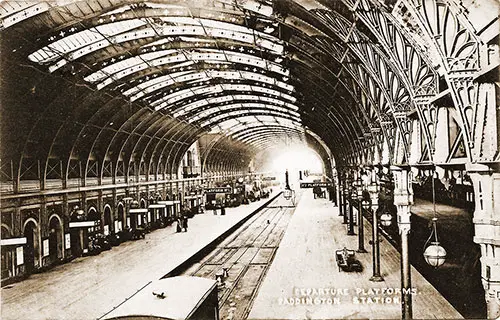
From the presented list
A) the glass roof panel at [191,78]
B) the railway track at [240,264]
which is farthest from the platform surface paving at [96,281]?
the glass roof panel at [191,78]

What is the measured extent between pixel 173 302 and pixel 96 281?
11.3 metres

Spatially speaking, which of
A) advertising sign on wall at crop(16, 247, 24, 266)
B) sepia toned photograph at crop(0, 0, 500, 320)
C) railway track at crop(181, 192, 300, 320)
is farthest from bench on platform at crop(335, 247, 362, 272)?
advertising sign on wall at crop(16, 247, 24, 266)

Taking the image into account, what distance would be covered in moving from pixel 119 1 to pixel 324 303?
11768 millimetres

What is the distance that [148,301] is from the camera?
913 centimetres

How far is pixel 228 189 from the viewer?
112 feet

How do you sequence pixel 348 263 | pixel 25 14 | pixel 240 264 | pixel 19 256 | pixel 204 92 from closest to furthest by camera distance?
pixel 25 14
pixel 348 263
pixel 19 256
pixel 240 264
pixel 204 92

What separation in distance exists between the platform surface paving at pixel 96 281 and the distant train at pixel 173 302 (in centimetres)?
422

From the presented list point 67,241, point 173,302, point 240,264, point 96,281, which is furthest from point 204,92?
point 173,302

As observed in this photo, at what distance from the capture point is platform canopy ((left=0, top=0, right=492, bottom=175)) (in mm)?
8664

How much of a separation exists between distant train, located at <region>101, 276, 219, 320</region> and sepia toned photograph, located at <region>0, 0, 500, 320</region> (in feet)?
0.21

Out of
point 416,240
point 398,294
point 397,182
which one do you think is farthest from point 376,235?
point 416,240

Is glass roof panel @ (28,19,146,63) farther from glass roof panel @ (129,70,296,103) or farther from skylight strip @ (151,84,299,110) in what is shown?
skylight strip @ (151,84,299,110)

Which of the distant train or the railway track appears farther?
the railway track

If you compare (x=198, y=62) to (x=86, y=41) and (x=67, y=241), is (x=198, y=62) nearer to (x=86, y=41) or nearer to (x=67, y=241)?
(x=86, y=41)
